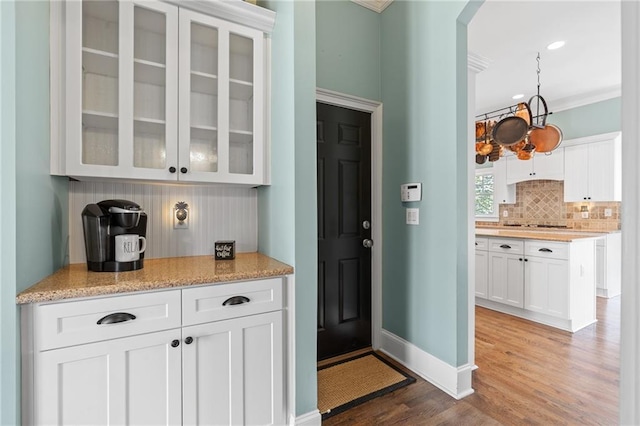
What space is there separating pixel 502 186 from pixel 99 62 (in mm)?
6102

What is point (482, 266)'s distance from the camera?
3.84 m

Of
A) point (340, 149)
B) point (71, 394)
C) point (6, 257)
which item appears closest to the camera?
point (6, 257)

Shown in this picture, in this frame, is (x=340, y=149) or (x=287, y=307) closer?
(x=287, y=307)

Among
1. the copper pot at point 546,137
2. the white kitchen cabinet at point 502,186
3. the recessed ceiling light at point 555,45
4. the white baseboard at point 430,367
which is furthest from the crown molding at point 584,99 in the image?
the white baseboard at point 430,367

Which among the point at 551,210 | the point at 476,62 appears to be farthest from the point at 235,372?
the point at 551,210

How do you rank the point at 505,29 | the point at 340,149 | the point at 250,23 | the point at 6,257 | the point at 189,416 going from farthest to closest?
the point at 505,29, the point at 340,149, the point at 250,23, the point at 189,416, the point at 6,257

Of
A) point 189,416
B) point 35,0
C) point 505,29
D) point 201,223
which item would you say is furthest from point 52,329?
point 505,29

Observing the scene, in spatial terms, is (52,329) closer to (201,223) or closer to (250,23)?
(201,223)

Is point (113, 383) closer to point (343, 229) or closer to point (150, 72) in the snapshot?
point (150, 72)

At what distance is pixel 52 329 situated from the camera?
1221 mm

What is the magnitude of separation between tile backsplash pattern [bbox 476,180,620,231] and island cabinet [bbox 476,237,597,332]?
1.88m

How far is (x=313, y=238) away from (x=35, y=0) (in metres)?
1.61

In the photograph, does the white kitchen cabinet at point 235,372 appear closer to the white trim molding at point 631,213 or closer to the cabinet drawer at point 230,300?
the cabinet drawer at point 230,300

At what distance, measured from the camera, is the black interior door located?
2520mm
